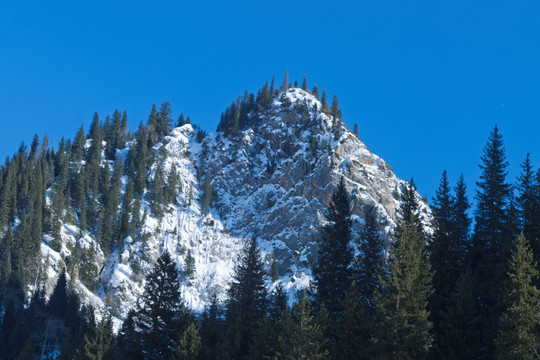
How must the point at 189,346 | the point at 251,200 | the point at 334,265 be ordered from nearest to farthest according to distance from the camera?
the point at 189,346, the point at 334,265, the point at 251,200

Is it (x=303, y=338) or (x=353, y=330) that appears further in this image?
(x=353, y=330)

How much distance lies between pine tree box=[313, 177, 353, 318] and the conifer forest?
0.12 metres

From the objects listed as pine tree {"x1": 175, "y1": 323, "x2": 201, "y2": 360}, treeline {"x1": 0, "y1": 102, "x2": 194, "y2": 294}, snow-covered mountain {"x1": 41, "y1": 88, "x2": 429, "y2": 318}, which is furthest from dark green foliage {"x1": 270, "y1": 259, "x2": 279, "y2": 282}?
pine tree {"x1": 175, "y1": 323, "x2": 201, "y2": 360}

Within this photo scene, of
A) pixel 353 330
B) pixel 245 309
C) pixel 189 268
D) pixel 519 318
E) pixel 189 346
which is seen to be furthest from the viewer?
pixel 189 268

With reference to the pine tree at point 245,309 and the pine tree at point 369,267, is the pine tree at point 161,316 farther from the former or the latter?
the pine tree at point 369,267

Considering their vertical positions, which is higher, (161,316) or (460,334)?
(161,316)

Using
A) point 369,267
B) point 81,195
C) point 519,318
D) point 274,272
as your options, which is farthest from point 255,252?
point 81,195

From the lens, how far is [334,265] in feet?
135

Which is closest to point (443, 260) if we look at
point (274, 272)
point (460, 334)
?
point (460, 334)

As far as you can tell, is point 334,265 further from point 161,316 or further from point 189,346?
point 161,316

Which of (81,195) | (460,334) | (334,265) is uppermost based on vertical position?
(81,195)

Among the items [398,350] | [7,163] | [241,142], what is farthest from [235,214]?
[398,350]

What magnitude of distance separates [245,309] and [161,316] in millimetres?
7493

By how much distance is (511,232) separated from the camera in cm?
4059
